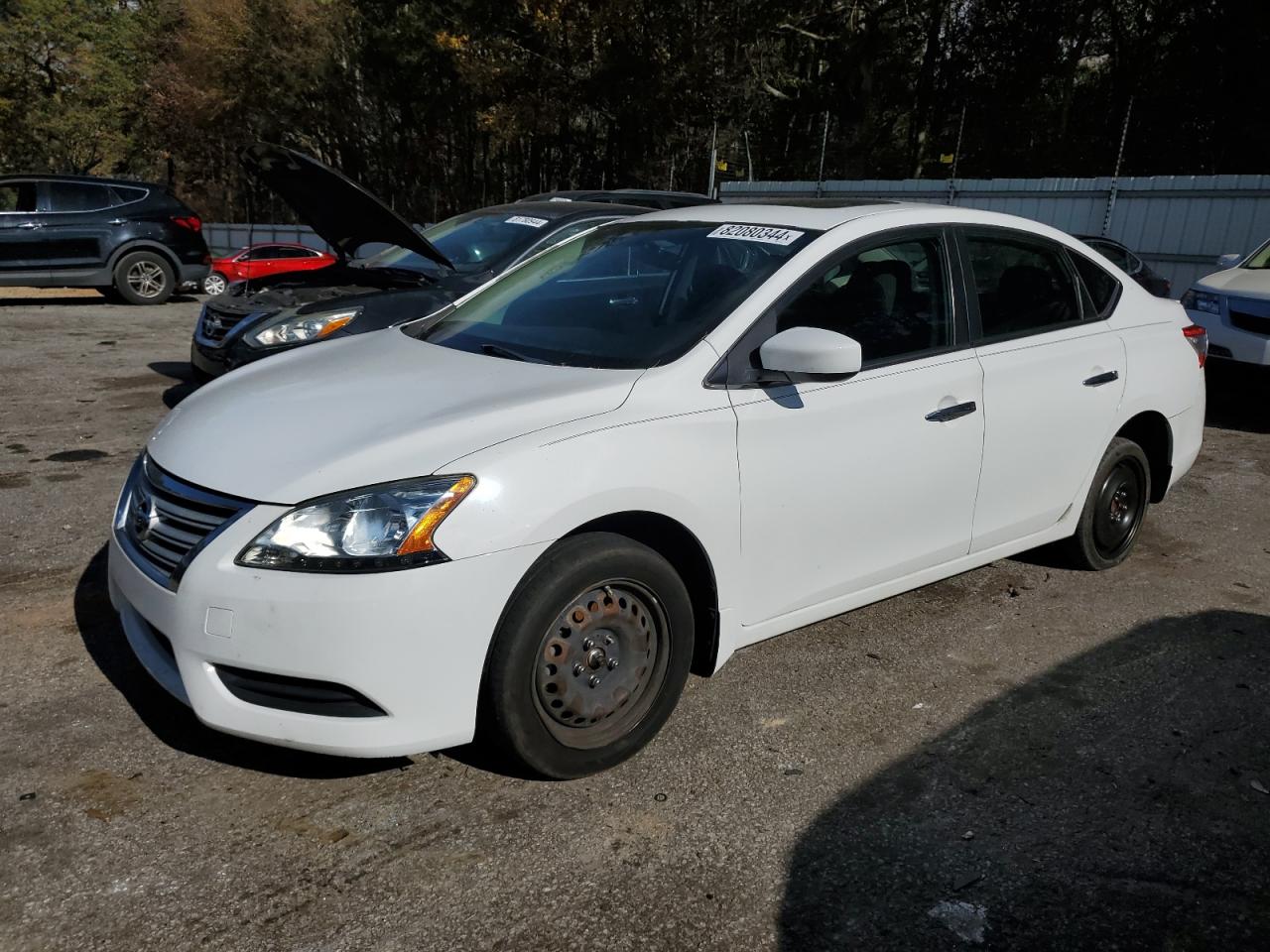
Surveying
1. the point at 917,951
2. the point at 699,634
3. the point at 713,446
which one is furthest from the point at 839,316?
the point at 917,951

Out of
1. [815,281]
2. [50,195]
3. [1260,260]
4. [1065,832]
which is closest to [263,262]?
[50,195]

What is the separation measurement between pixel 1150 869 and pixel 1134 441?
2691mm

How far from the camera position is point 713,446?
3119 mm

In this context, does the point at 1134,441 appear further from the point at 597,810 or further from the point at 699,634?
the point at 597,810

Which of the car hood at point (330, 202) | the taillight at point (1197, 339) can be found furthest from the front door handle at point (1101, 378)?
the car hood at point (330, 202)

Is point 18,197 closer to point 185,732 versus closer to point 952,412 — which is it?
point 185,732

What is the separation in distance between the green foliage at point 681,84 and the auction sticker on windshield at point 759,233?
804 inches

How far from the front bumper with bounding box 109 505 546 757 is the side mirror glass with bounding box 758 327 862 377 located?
981 mm

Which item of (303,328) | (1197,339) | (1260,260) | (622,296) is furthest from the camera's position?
(1260,260)

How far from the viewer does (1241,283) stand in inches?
341

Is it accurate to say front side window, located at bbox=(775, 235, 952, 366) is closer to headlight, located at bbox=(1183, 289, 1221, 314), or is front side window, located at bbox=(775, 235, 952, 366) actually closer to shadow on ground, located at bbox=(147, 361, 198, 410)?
shadow on ground, located at bbox=(147, 361, 198, 410)

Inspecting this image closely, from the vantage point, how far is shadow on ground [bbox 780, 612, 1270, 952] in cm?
249

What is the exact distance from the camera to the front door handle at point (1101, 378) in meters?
4.37

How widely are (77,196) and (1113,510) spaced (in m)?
14.6
